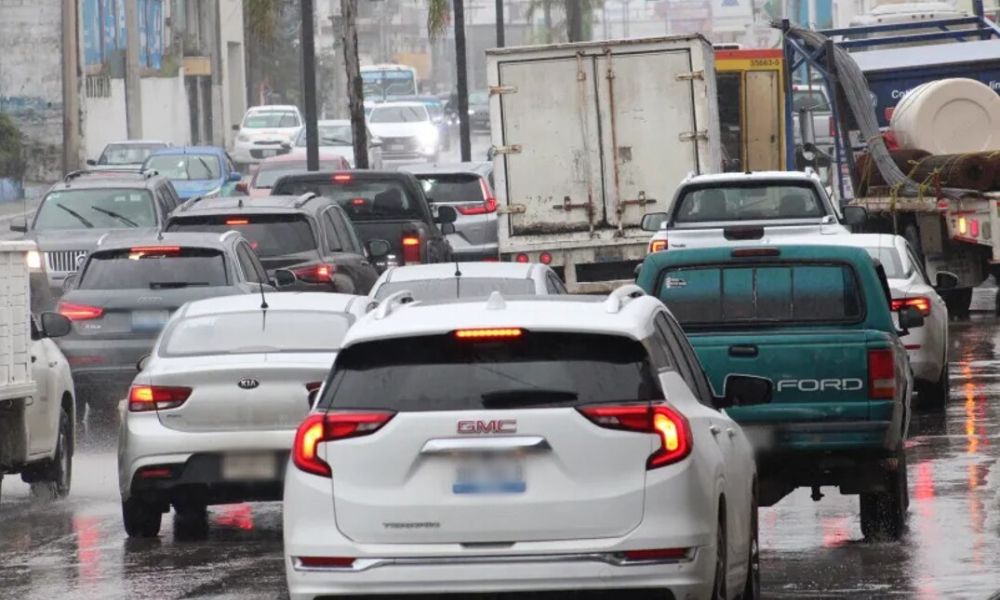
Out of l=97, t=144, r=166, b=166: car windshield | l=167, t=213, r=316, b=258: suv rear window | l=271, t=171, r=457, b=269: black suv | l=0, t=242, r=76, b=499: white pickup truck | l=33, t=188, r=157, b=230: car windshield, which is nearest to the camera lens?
l=0, t=242, r=76, b=499: white pickup truck

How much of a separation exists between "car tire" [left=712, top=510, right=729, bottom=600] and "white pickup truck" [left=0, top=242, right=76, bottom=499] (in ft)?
22.2

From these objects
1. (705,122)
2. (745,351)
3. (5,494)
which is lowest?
(5,494)

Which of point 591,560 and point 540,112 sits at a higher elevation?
point 540,112

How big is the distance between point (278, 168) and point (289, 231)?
22.0m

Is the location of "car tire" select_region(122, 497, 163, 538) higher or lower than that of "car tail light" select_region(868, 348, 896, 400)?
lower

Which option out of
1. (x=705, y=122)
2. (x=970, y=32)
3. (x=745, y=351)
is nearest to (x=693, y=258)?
(x=745, y=351)

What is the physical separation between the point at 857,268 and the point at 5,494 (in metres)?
7.03

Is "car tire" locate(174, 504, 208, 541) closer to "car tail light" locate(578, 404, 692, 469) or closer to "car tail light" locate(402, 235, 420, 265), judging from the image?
"car tail light" locate(578, 404, 692, 469)

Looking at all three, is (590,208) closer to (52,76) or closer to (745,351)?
(745,351)

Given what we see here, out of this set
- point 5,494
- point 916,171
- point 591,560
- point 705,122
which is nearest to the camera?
point 591,560

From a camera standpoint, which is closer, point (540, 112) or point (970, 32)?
point (540, 112)

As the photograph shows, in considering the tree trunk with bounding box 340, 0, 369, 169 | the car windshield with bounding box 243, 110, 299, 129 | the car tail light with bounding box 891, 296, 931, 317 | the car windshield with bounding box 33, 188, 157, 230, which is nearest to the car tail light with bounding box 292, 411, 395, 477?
the car tail light with bounding box 891, 296, 931, 317

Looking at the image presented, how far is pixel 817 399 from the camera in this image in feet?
38.7

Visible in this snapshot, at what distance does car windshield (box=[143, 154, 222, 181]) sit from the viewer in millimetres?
45250
